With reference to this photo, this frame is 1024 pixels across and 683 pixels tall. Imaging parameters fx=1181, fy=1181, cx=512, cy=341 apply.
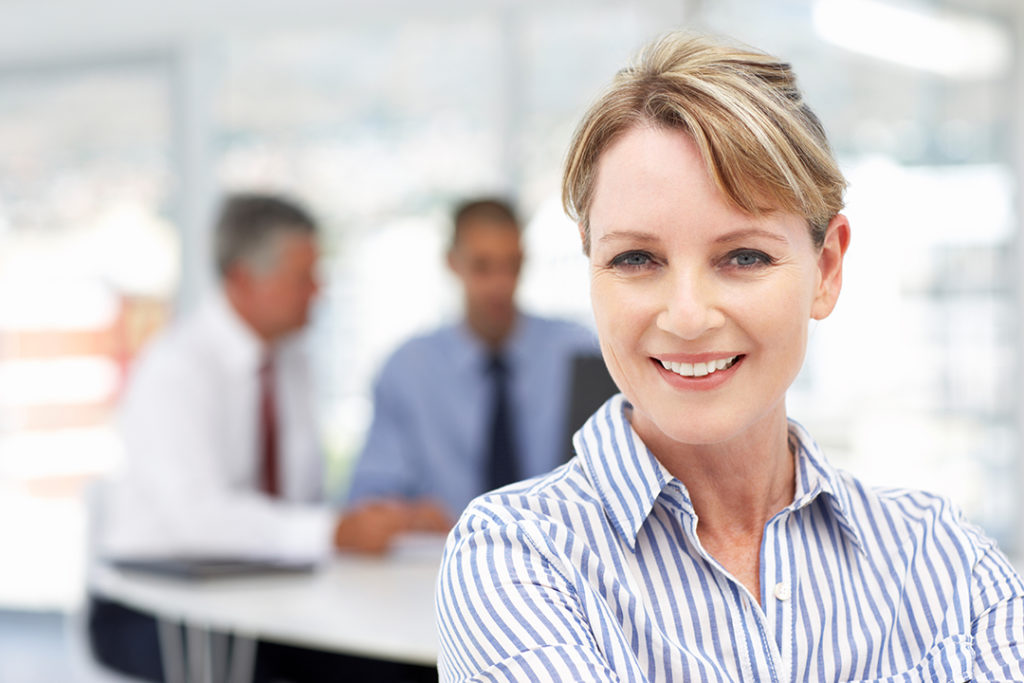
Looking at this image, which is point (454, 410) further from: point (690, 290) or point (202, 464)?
point (690, 290)

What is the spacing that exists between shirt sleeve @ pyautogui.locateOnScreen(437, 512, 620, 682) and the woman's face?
16 centimetres

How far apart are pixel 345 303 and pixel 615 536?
491cm

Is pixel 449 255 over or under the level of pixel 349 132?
under

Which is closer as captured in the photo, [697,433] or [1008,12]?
[697,433]

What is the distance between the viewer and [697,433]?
991 millimetres

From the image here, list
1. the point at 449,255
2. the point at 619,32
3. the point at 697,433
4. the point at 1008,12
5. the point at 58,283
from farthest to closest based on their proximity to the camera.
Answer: the point at 58,283 → the point at 619,32 → the point at 1008,12 → the point at 449,255 → the point at 697,433

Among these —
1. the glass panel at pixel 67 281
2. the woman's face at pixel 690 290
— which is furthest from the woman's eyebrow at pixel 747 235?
the glass panel at pixel 67 281

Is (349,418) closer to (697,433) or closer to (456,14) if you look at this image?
(456,14)

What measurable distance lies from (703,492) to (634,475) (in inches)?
3.3

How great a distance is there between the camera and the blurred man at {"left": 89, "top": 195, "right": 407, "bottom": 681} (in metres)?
2.96

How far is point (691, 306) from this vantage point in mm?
955

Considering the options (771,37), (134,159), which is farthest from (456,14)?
(134,159)

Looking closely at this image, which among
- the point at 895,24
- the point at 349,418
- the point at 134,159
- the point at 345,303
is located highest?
the point at 895,24

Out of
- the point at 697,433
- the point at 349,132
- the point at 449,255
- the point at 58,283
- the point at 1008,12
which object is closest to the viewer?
the point at 697,433
